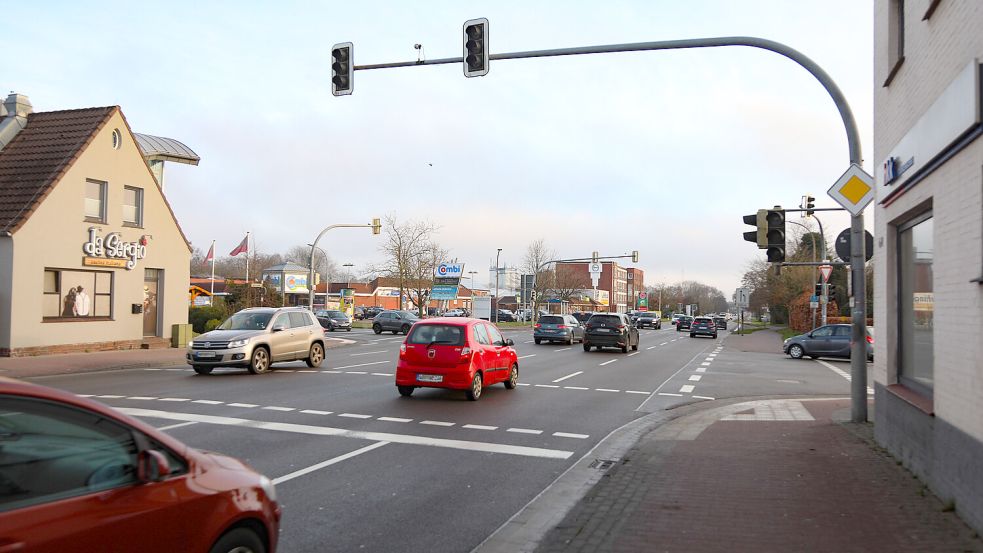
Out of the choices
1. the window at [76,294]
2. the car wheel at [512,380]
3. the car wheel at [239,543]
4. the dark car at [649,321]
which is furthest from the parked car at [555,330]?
the dark car at [649,321]

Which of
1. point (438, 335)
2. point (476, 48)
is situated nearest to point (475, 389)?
point (438, 335)

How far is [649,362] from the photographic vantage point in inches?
963

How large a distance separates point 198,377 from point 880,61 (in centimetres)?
1496

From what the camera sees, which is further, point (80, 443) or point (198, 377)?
point (198, 377)

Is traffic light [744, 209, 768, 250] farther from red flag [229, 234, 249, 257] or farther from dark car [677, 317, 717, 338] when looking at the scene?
dark car [677, 317, 717, 338]

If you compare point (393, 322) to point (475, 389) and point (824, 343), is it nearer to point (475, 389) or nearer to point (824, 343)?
point (824, 343)

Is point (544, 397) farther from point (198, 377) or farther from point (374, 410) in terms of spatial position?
point (198, 377)

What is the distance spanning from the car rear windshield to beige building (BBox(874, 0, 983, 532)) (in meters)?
6.96

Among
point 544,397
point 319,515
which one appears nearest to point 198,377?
point 544,397

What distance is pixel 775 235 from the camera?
11734 mm

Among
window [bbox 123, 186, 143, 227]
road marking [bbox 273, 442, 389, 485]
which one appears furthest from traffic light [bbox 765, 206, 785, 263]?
window [bbox 123, 186, 143, 227]

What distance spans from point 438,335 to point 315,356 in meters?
7.76

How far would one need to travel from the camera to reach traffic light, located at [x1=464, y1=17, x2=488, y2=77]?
1088 cm

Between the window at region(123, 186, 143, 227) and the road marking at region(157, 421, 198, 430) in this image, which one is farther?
the window at region(123, 186, 143, 227)
